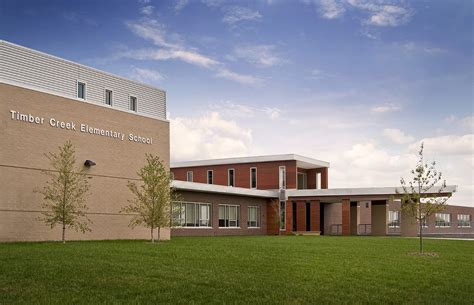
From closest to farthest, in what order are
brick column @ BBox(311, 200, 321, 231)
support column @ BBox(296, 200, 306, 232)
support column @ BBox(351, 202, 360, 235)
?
brick column @ BBox(311, 200, 321, 231) → support column @ BBox(296, 200, 306, 232) → support column @ BBox(351, 202, 360, 235)

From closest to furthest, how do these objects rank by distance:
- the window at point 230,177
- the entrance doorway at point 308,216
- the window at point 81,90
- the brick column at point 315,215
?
1. the window at point 81,90
2. the brick column at point 315,215
3. the entrance doorway at point 308,216
4. the window at point 230,177

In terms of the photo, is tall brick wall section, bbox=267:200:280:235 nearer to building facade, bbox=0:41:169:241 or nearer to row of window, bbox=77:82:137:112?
building facade, bbox=0:41:169:241

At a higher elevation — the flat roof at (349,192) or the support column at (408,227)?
the flat roof at (349,192)

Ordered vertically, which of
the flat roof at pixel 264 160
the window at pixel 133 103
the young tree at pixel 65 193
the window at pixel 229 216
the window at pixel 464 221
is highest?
the window at pixel 133 103

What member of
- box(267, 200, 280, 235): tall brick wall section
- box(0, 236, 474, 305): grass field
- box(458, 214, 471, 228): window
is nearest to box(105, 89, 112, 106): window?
box(0, 236, 474, 305): grass field

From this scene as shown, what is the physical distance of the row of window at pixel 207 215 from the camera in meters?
45.0

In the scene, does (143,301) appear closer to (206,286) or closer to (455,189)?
(206,286)

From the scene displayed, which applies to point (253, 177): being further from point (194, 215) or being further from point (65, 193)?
point (65, 193)

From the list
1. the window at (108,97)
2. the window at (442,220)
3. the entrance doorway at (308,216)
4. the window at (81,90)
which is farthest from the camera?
the window at (442,220)

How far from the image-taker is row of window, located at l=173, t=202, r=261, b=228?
148 ft

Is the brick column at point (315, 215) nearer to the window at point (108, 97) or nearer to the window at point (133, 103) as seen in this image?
the window at point (133, 103)

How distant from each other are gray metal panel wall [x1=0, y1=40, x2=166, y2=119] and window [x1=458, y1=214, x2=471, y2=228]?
60.6 m

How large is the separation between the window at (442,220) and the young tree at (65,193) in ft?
189

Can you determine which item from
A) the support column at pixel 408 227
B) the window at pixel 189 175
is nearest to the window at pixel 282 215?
the support column at pixel 408 227
